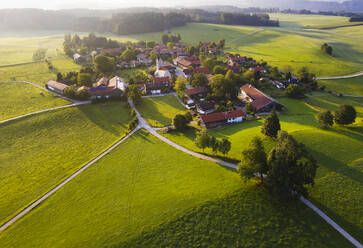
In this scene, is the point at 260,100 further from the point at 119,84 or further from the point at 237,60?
the point at 119,84

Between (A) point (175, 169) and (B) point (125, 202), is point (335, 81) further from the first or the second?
(B) point (125, 202)

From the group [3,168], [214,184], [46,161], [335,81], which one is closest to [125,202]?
[214,184]

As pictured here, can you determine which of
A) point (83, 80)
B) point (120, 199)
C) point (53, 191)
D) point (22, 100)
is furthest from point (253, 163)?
point (22, 100)

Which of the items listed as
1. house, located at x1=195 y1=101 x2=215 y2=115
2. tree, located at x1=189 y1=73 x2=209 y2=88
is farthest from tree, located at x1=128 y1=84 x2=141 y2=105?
tree, located at x1=189 y1=73 x2=209 y2=88

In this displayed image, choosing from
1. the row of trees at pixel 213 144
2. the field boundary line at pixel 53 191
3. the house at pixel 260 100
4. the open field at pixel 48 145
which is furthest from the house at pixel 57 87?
the house at pixel 260 100

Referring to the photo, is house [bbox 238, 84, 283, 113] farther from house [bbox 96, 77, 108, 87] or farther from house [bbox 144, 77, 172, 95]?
house [bbox 96, 77, 108, 87]

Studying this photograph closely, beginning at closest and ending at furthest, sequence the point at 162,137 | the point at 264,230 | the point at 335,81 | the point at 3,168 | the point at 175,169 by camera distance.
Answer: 1. the point at 264,230
2. the point at 175,169
3. the point at 3,168
4. the point at 162,137
5. the point at 335,81

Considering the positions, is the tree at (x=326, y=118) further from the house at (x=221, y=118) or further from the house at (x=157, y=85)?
the house at (x=157, y=85)
